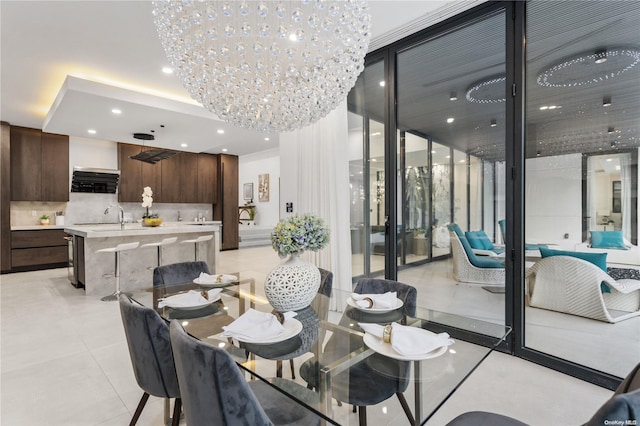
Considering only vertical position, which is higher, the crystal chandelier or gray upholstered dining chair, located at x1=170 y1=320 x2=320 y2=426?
the crystal chandelier

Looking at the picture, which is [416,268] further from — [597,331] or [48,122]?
[48,122]

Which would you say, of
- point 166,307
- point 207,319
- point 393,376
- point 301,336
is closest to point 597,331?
point 393,376

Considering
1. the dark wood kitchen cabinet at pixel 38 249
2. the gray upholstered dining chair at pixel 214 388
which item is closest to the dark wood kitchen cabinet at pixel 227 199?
the dark wood kitchen cabinet at pixel 38 249

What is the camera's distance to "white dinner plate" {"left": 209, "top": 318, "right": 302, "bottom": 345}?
136 centimetres

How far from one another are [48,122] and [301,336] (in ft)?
21.0

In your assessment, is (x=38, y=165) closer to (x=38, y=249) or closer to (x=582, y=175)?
(x=38, y=249)

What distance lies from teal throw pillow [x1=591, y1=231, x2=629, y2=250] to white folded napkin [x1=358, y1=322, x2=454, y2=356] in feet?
6.22

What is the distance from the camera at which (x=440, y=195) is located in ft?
10.9

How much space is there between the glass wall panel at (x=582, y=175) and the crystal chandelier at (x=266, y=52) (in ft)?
5.52

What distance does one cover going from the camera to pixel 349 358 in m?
1.32

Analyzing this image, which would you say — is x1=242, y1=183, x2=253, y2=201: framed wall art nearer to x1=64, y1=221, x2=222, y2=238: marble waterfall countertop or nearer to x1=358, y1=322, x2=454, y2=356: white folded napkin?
x1=64, y1=221, x2=222, y2=238: marble waterfall countertop

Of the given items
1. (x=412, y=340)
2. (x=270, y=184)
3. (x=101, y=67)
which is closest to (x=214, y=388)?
(x=412, y=340)

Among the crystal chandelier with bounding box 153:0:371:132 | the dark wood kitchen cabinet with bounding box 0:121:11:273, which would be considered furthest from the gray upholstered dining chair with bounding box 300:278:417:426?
the dark wood kitchen cabinet with bounding box 0:121:11:273

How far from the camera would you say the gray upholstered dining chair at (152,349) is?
149cm
